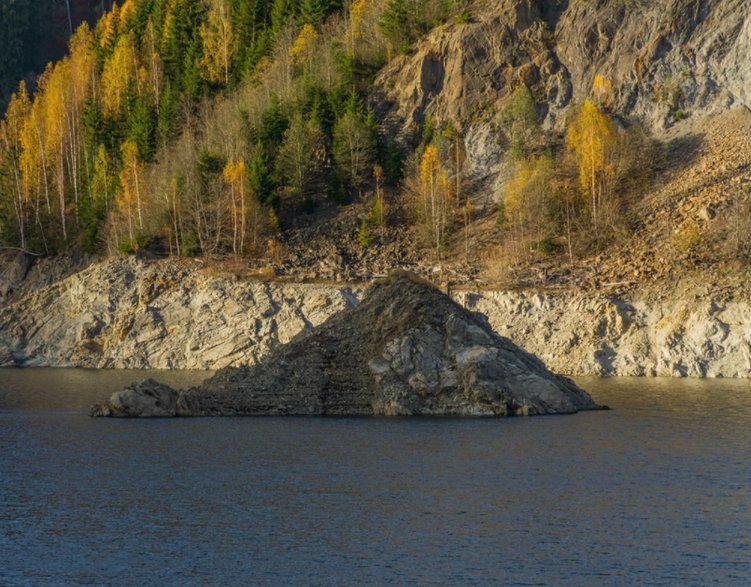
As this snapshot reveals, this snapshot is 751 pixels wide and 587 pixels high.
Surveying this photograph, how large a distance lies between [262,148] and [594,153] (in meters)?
32.9

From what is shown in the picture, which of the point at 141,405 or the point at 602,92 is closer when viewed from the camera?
the point at 141,405

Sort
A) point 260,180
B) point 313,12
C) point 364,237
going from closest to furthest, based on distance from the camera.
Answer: point 364,237 → point 260,180 → point 313,12

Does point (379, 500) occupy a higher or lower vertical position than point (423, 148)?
lower

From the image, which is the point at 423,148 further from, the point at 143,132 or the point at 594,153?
the point at 143,132

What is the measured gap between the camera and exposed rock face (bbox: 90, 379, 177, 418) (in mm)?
60688

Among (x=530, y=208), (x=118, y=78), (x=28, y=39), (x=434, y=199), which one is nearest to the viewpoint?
(x=530, y=208)

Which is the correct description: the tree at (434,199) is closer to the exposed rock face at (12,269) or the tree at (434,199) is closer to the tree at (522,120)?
the tree at (522,120)

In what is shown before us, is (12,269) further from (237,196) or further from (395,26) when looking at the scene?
(395,26)

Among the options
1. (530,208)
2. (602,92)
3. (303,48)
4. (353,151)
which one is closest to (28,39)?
(303,48)

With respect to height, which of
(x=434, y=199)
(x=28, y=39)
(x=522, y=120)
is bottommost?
(x=434, y=199)

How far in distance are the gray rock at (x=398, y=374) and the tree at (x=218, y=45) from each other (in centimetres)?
8135

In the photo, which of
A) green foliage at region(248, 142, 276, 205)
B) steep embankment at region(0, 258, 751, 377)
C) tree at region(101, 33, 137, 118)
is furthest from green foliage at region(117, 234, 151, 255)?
tree at region(101, 33, 137, 118)

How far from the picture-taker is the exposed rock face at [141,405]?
60.7 m

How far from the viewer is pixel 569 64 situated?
393 ft
